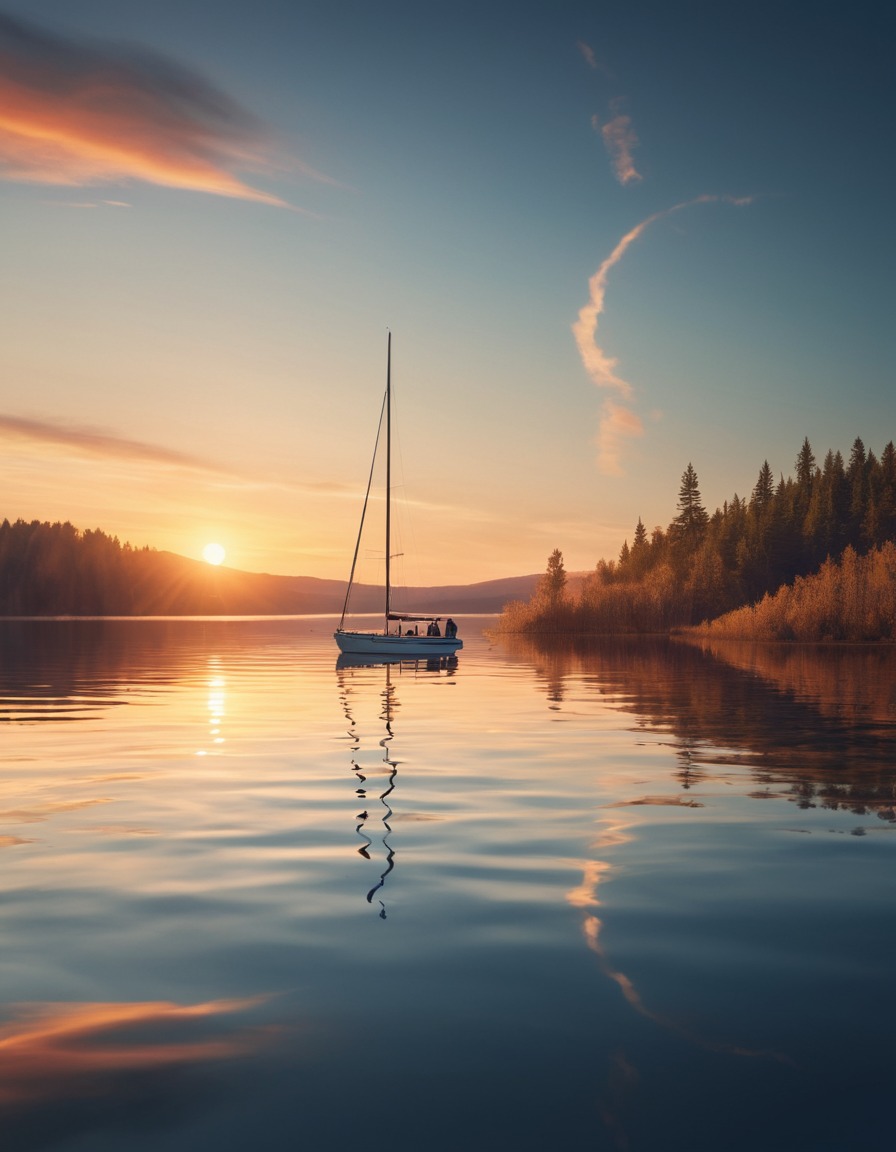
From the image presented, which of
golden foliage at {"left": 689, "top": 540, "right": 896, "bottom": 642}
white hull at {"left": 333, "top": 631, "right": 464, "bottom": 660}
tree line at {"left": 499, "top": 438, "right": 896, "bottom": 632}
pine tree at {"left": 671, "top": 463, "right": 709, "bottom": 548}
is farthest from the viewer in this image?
pine tree at {"left": 671, "top": 463, "right": 709, "bottom": 548}

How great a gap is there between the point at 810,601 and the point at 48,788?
7780 centimetres

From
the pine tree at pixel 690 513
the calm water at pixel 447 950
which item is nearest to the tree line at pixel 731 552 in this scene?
the pine tree at pixel 690 513

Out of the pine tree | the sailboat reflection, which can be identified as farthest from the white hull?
the pine tree

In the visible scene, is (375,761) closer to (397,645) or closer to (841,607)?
(397,645)

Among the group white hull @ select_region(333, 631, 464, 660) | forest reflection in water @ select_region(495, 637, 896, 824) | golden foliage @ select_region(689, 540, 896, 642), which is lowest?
forest reflection in water @ select_region(495, 637, 896, 824)

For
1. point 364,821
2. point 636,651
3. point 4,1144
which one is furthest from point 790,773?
point 636,651

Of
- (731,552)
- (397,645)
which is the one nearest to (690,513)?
(731,552)

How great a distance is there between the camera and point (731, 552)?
153 meters

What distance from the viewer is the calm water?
215 inches

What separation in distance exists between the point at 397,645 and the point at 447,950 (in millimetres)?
53509

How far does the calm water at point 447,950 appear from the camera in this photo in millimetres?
5461

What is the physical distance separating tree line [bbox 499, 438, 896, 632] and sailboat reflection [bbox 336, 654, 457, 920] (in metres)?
52.0

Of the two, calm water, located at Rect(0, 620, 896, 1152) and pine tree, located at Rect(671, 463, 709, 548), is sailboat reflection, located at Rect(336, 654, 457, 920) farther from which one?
pine tree, located at Rect(671, 463, 709, 548)

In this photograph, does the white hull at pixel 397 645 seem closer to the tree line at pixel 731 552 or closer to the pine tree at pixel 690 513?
the tree line at pixel 731 552
